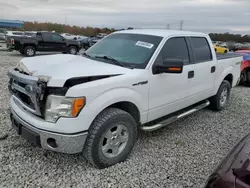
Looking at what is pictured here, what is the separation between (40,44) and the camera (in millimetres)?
16172

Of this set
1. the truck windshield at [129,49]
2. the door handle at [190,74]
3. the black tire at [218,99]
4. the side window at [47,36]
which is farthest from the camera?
the side window at [47,36]

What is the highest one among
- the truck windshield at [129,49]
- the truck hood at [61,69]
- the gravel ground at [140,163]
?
the truck windshield at [129,49]

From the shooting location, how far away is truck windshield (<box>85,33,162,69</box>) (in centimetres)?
353

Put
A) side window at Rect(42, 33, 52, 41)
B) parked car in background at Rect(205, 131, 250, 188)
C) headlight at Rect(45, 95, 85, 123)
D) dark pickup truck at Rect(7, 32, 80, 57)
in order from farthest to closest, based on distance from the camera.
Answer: side window at Rect(42, 33, 52, 41), dark pickup truck at Rect(7, 32, 80, 57), headlight at Rect(45, 95, 85, 123), parked car in background at Rect(205, 131, 250, 188)

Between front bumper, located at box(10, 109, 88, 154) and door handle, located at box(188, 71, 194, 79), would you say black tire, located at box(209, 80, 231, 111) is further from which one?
front bumper, located at box(10, 109, 88, 154)

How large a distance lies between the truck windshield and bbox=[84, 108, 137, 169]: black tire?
0.79 m

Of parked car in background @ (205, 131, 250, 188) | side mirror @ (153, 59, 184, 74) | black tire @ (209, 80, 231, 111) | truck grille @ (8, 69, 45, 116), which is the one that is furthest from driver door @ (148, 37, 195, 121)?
parked car in background @ (205, 131, 250, 188)

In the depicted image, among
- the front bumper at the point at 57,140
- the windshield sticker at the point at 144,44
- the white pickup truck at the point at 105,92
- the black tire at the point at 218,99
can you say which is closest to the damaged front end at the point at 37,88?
the white pickup truck at the point at 105,92

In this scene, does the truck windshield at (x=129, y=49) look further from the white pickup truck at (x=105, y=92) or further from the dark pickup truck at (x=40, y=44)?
the dark pickup truck at (x=40, y=44)

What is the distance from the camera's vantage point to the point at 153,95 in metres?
3.52

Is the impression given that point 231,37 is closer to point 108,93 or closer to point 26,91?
point 108,93

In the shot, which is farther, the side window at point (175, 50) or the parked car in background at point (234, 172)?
the side window at point (175, 50)

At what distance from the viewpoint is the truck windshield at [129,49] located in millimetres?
3525

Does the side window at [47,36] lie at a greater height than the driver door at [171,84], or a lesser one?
greater
